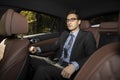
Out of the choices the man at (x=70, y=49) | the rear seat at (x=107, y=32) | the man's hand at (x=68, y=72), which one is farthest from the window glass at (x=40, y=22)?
the man's hand at (x=68, y=72)

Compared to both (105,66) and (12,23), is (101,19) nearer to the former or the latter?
(12,23)

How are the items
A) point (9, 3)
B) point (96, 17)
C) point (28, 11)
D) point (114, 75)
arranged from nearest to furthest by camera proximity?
point (114, 75)
point (9, 3)
point (28, 11)
point (96, 17)

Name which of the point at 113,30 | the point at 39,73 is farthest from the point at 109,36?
the point at 39,73

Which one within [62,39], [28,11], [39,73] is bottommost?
[39,73]

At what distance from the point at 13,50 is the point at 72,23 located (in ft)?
2.82

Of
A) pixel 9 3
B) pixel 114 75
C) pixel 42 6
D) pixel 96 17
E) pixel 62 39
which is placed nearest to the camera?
pixel 114 75

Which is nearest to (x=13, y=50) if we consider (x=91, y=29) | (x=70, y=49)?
(x=70, y=49)

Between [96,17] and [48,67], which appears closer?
[48,67]

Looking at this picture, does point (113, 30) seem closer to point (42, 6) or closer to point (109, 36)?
point (109, 36)

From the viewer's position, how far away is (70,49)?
298cm

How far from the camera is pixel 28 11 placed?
12.7 ft

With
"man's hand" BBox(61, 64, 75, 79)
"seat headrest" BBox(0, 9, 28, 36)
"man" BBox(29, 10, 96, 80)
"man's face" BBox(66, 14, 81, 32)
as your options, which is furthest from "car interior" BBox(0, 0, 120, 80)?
"man's face" BBox(66, 14, 81, 32)

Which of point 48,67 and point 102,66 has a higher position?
point 102,66

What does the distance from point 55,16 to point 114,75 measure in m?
3.10
